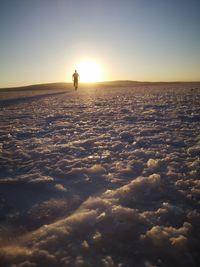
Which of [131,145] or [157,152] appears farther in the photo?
[131,145]

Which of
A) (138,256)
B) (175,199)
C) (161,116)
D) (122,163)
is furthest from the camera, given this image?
(161,116)

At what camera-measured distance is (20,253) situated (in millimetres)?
3467

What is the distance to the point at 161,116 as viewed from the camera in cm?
1201

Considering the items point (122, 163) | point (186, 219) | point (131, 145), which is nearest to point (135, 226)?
point (186, 219)

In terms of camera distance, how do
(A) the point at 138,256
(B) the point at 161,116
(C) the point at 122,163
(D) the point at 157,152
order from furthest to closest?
1. (B) the point at 161,116
2. (D) the point at 157,152
3. (C) the point at 122,163
4. (A) the point at 138,256

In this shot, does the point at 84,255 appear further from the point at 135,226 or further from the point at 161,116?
the point at 161,116

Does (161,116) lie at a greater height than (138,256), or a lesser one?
greater

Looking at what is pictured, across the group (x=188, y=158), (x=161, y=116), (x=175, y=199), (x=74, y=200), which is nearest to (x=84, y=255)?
(x=74, y=200)

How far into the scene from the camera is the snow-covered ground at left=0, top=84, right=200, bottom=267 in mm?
3479

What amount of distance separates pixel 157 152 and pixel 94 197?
9.09 ft

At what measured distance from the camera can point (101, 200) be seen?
4.66 m

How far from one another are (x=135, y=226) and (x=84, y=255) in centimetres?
92

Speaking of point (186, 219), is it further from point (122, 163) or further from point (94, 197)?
point (122, 163)

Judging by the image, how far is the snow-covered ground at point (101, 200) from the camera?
3479 mm
